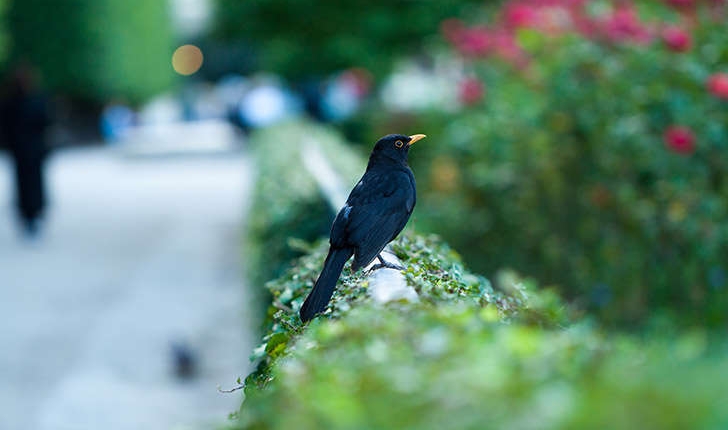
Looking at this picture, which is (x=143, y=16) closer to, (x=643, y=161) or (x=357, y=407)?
(x=643, y=161)

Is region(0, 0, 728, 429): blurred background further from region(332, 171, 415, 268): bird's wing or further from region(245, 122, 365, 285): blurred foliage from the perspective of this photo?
region(332, 171, 415, 268): bird's wing

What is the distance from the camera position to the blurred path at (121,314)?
6.41m

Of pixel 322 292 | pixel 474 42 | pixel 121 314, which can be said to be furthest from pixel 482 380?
pixel 474 42

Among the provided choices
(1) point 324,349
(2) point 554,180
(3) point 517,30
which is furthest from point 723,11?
(1) point 324,349

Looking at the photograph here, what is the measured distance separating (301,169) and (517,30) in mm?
3173

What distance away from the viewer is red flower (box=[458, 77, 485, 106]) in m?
10.0

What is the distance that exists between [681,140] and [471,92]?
361 centimetres

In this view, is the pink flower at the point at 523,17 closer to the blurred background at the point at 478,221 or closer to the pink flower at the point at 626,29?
the blurred background at the point at 478,221

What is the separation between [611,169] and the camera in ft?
24.3

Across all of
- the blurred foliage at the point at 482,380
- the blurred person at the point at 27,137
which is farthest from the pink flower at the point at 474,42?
the blurred foliage at the point at 482,380

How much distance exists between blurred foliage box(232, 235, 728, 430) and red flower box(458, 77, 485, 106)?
26.7ft

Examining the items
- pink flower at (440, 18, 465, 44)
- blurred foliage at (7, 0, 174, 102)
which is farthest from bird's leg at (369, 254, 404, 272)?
blurred foliage at (7, 0, 174, 102)

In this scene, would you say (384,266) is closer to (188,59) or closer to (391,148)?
(391,148)

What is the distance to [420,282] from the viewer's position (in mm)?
2592
